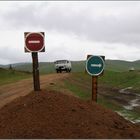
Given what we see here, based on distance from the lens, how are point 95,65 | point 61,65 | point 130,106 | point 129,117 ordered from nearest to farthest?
point 95,65
point 129,117
point 130,106
point 61,65

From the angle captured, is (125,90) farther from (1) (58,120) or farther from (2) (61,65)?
(1) (58,120)

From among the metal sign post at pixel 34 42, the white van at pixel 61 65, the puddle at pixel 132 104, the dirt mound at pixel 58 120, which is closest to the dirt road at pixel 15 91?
the puddle at pixel 132 104

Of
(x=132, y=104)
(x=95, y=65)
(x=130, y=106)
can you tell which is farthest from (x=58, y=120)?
(x=132, y=104)

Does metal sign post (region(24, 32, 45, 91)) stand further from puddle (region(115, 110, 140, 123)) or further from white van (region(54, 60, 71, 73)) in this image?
white van (region(54, 60, 71, 73))

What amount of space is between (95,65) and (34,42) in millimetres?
2254

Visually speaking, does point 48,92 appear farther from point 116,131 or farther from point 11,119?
point 116,131

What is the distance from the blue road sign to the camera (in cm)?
1764

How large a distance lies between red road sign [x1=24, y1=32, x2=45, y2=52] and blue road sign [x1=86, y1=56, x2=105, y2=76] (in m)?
1.80

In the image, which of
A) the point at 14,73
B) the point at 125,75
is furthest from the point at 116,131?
the point at 14,73

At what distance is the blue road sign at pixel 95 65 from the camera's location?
57.9ft

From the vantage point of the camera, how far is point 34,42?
54.9 feet

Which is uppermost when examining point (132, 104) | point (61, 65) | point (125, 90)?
point (132, 104)

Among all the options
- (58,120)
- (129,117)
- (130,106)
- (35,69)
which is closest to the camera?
(58,120)

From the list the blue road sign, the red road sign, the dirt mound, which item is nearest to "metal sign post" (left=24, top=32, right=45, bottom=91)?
the red road sign
